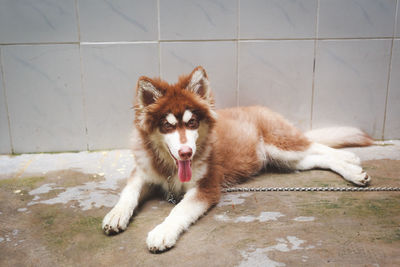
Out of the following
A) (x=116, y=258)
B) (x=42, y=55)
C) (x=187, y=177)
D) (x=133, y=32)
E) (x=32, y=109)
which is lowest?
(x=116, y=258)

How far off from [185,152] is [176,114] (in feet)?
0.88

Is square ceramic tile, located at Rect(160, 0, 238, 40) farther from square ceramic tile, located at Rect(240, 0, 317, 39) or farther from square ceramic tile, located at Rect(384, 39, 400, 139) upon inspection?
square ceramic tile, located at Rect(384, 39, 400, 139)

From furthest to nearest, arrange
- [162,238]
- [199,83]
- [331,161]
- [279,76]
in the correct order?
[279,76] → [331,161] → [199,83] → [162,238]

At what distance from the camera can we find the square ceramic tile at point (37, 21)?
9.37 ft

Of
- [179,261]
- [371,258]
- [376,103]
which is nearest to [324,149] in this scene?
[376,103]

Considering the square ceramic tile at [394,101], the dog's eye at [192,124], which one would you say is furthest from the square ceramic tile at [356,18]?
the dog's eye at [192,124]

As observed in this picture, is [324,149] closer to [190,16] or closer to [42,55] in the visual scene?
[190,16]

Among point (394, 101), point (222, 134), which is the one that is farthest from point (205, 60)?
point (394, 101)

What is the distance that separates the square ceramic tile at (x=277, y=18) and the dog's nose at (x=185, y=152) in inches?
67.0

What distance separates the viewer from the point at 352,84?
3.23 metres

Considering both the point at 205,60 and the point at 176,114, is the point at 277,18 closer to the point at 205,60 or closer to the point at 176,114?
the point at 205,60

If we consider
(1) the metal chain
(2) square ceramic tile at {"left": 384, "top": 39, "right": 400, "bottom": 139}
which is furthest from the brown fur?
(2) square ceramic tile at {"left": 384, "top": 39, "right": 400, "bottom": 139}

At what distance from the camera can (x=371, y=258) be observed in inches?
60.0

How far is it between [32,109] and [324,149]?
2.85 metres
